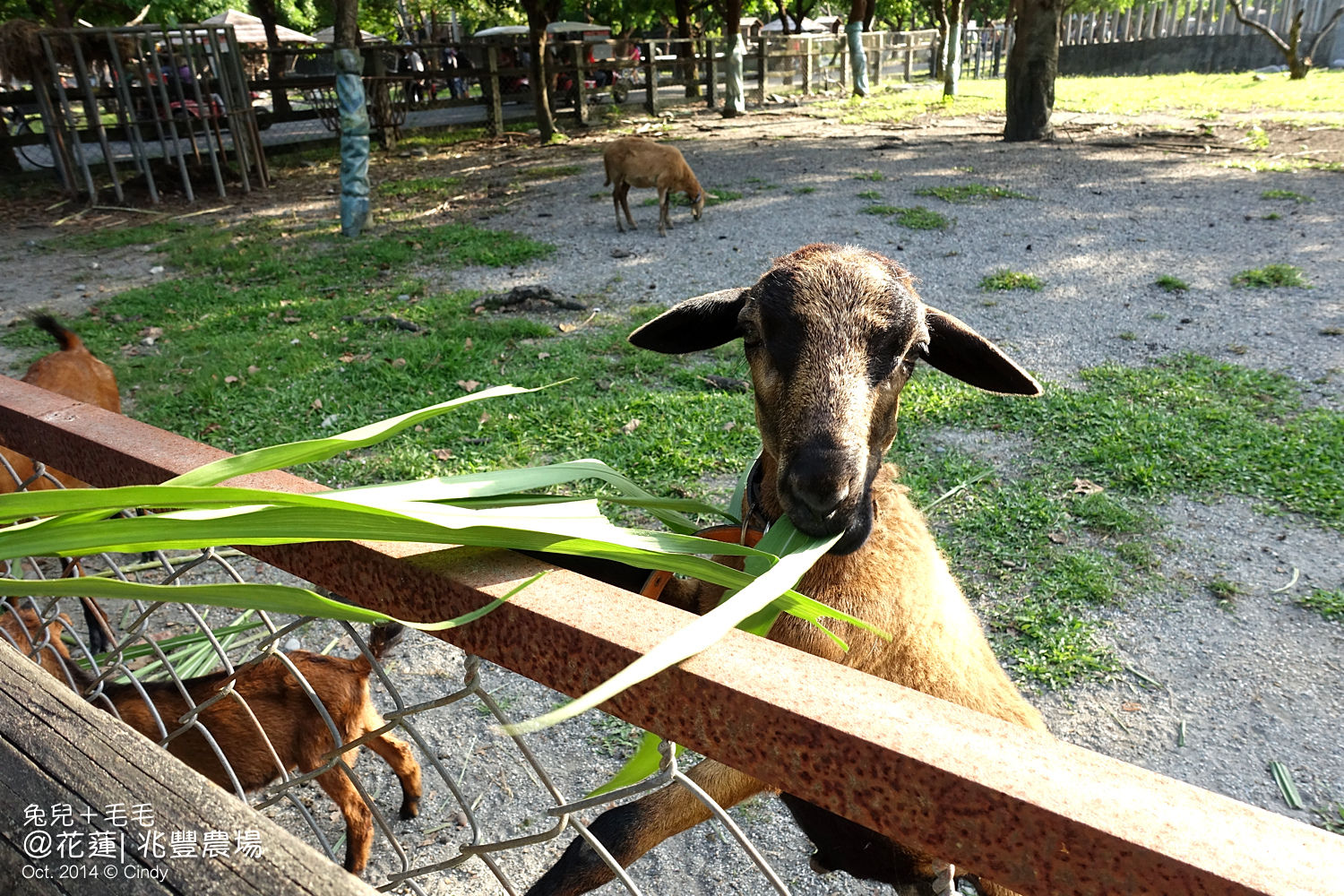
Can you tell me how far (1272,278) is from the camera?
24.0ft

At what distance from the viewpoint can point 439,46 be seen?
61.7 ft

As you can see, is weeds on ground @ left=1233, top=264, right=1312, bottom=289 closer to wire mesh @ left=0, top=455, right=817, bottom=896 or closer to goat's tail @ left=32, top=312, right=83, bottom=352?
wire mesh @ left=0, top=455, right=817, bottom=896

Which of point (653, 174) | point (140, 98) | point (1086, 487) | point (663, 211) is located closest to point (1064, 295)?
point (1086, 487)

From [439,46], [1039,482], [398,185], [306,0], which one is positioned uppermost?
[306,0]

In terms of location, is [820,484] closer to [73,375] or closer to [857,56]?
[73,375]

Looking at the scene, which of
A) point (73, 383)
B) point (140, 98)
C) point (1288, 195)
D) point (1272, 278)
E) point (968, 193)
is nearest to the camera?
point (73, 383)

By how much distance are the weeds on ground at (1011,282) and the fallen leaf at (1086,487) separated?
363 centimetres

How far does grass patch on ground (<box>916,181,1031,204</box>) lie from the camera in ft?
36.2

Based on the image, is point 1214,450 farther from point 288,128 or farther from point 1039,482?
point 288,128

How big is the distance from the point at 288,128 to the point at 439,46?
7.20 meters

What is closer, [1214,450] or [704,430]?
[1214,450]

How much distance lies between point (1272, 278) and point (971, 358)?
647cm

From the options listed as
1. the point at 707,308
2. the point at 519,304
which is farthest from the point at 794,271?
the point at 519,304

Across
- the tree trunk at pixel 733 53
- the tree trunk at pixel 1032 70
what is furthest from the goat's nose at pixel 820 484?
the tree trunk at pixel 733 53
